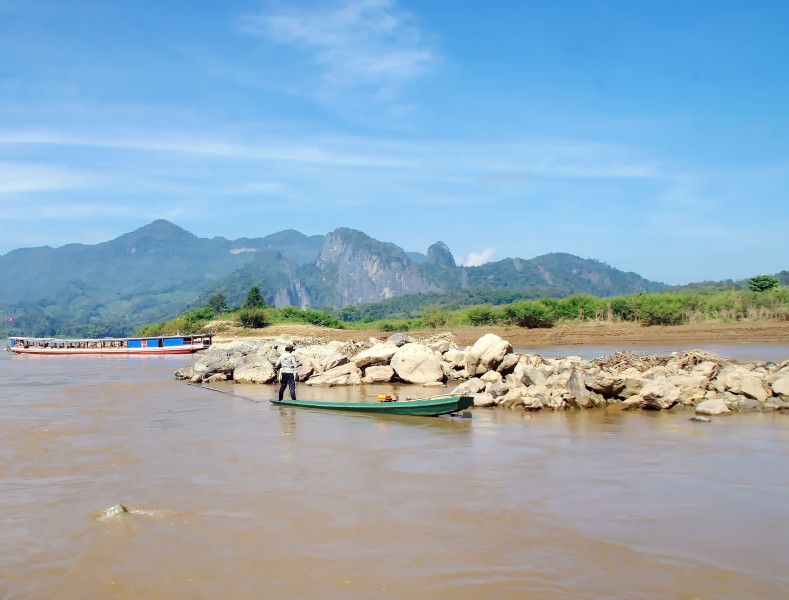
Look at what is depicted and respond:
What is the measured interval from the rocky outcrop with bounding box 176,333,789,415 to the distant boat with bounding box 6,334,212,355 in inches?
944

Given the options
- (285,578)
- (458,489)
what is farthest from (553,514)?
(285,578)

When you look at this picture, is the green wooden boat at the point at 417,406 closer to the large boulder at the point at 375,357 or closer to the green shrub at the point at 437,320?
the large boulder at the point at 375,357

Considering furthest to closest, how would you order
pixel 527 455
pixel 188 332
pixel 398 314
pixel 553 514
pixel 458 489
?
pixel 398 314, pixel 188 332, pixel 527 455, pixel 458 489, pixel 553 514

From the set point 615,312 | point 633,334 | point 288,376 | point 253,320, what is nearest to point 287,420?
point 288,376

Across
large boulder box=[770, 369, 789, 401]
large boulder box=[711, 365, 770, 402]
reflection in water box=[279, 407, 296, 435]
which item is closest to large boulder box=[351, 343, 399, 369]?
reflection in water box=[279, 407, 296, 435]

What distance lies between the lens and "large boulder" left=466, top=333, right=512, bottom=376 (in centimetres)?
1756

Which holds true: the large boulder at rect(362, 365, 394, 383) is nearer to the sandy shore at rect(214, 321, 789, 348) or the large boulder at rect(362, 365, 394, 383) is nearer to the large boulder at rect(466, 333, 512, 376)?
the large boulder at rect(466, 333, 512, 376)

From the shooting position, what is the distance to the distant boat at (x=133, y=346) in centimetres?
4644

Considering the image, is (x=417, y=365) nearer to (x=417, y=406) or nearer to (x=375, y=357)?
(x=375, y=357)

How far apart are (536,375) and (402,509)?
9096mm

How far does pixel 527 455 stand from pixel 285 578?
16.9 feet

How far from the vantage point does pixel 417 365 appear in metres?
19.2

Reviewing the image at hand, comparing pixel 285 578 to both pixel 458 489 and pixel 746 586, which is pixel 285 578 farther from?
pixel 746 586

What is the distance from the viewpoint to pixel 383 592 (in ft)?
16.7
